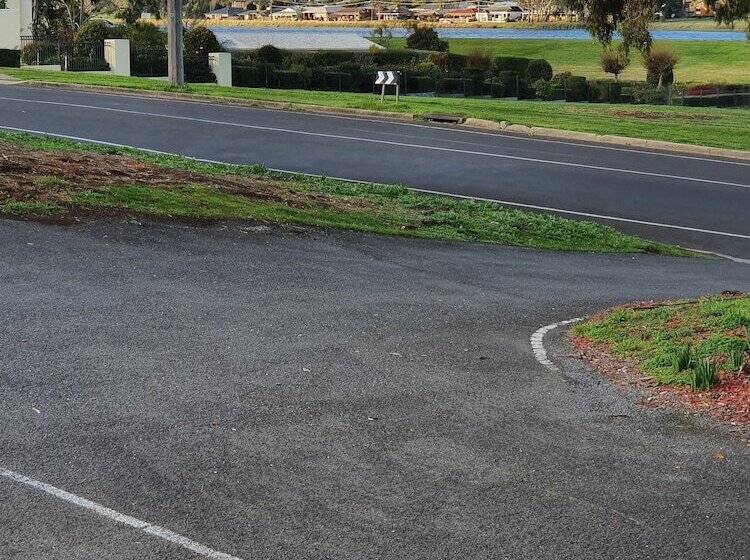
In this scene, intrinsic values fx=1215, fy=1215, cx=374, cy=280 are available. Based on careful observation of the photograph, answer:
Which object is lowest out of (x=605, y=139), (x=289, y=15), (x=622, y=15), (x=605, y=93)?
(x=605, y=139)

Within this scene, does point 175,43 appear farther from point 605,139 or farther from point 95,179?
point 95,179

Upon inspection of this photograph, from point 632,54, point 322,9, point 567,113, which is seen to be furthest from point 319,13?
point 567,113

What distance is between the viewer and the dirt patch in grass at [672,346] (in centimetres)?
774

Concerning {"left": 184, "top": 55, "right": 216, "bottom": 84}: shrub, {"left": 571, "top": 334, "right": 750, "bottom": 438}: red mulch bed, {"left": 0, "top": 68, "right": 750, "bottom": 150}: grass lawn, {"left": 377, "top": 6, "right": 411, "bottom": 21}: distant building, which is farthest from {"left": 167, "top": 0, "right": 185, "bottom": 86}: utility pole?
A: {"left": 377, "top": 6, "right": 411, "bottom": 21}: distant building

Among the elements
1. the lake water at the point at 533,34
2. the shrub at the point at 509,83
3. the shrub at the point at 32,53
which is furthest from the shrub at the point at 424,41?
the shrub at the point at 32,53

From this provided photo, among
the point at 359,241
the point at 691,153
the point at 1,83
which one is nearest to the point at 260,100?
the point at 1,83

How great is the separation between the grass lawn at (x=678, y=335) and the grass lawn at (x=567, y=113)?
62.3 feet

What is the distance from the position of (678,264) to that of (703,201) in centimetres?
562

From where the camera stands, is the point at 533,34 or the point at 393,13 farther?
the point at 393,13

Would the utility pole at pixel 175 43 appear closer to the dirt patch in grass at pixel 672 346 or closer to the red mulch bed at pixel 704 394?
the dirt patch in grass at pixel 672 346

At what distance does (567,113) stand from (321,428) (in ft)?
96.8

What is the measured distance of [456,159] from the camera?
24.0 meters

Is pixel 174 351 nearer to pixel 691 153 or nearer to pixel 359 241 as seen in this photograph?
pixel 359 241

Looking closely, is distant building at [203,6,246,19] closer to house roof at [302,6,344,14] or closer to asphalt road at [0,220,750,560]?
house roof at [302,6,344,14]
